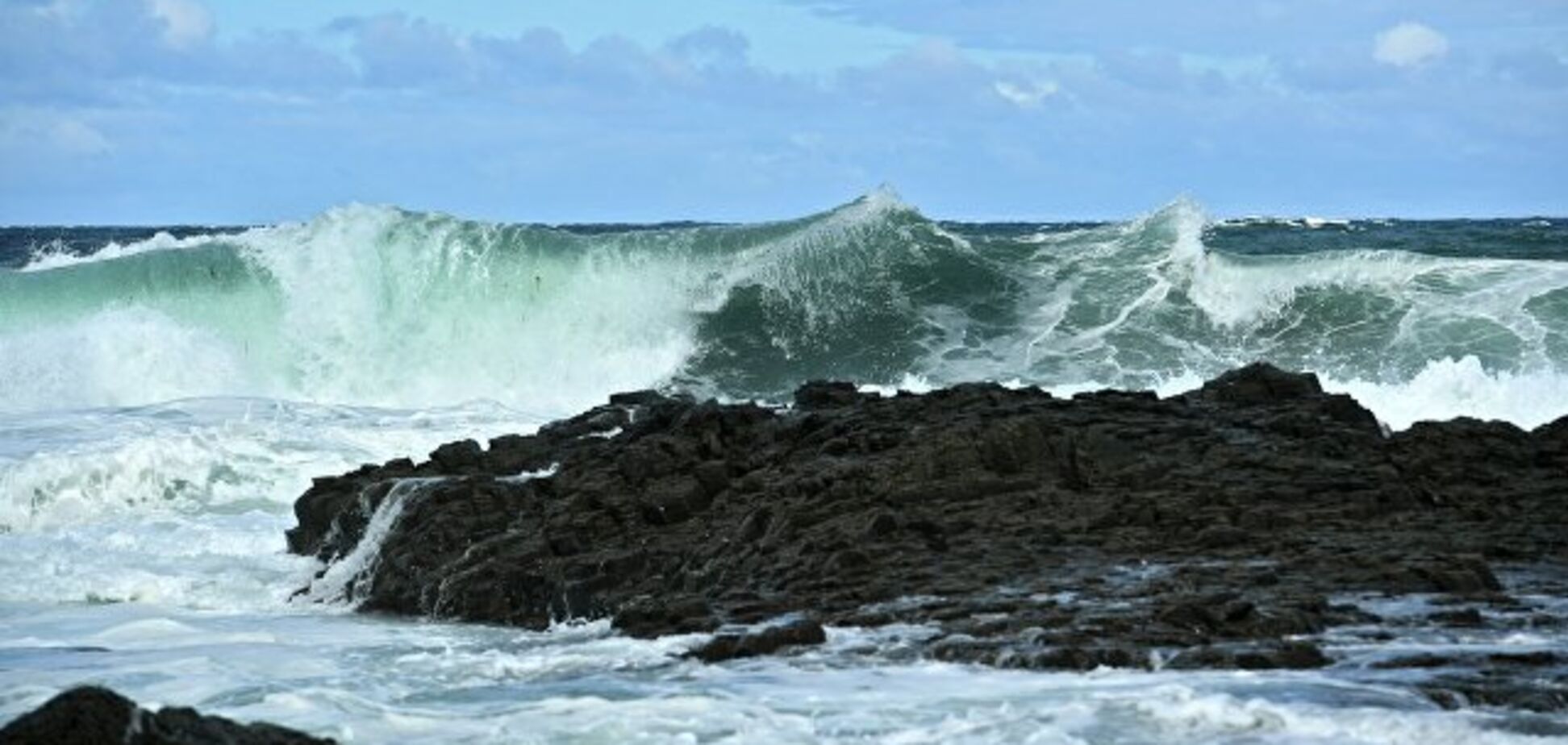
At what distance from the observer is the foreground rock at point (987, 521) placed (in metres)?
10.3

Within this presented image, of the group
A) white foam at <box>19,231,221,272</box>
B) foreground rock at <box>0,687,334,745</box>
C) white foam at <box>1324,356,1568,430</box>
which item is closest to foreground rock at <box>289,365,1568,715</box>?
foreground rock at <box>0,687,334,745</box>

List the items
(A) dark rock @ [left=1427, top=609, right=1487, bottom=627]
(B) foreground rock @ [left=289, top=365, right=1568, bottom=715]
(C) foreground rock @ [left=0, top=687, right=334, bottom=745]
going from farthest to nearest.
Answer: (B) foreground rock @ [left=289, top=365, right=1568, bottom=715] → (A) dark rock @ [left=1427, top=609, right=1487, bottom=627] → (C) foreground rock @ [left=0, top=687, right=334, bottom=745]

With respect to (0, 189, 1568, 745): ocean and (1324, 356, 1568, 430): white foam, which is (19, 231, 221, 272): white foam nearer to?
(0, 189, 1568, 745): ocean

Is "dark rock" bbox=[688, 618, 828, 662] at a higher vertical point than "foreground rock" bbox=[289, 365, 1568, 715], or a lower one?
lower

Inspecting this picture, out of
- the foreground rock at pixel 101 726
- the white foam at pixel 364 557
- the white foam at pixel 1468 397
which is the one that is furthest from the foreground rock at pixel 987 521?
the white foam at pixel 1468 397

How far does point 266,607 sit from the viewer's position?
45.2 ft

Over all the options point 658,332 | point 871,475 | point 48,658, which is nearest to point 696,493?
point 871,475

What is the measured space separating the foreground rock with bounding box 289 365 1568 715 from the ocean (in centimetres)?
37

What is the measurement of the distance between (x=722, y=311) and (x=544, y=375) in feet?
7.42

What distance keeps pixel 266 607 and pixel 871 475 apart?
348 cm

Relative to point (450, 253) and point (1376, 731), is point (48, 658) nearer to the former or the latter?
point (1376, 731)

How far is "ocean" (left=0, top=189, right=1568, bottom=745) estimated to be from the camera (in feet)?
30.7

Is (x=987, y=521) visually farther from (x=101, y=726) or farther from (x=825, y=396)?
(x=101, y=726)

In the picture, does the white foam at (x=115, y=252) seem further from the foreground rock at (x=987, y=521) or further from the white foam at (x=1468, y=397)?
the foreground rock at (x=987, y=521)
